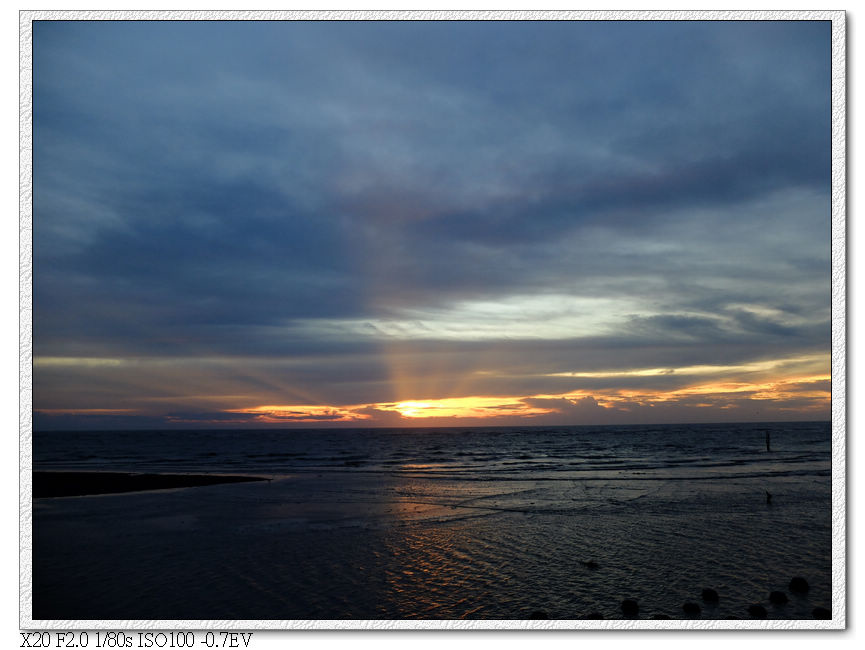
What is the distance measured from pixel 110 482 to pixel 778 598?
25542 mm

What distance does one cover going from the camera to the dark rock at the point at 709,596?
7895mm

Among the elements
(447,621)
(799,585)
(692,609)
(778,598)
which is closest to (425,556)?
(447,621)

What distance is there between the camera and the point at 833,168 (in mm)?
6617

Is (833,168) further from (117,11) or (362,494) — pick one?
(362,494)

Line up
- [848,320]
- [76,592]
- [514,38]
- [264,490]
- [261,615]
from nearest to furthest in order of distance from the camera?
1. [848,320]
2. [514,38]
3. [261,615]
4. [76,592]
5. [264,490]

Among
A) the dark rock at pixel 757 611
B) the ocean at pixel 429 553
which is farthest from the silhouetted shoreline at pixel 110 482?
the dark rock at pixel 757 611

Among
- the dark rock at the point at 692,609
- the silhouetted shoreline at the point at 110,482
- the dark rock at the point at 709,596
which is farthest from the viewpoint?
the silhouetted shoreline at the point at 110,482

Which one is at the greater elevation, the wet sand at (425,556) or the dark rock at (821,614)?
the dark rock at (821,614)

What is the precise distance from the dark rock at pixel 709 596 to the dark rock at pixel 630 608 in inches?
42.0

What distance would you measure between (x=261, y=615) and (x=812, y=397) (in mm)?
8040

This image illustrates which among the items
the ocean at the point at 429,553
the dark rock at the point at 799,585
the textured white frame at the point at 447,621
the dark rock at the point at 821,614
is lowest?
the ocean at the point at 429,553

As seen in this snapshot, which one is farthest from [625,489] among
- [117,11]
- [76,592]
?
[117,11]

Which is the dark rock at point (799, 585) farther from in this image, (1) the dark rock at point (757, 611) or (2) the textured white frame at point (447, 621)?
(2) the textured white frame at point (447, 621)

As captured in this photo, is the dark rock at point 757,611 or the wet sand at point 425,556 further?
the wet sand at point 425,556
